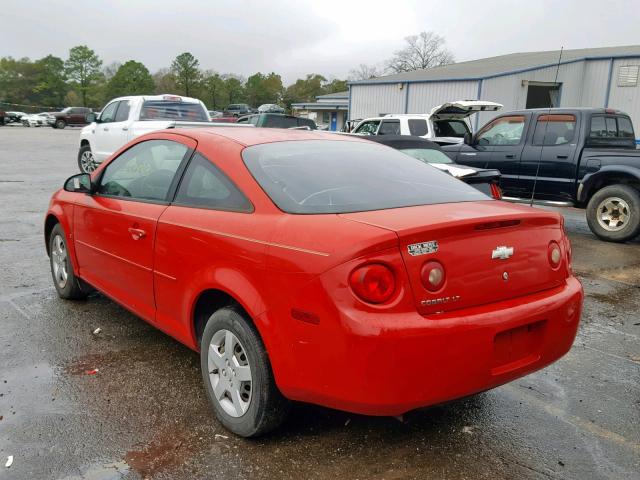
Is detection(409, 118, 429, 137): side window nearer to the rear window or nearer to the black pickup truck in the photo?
the rear window

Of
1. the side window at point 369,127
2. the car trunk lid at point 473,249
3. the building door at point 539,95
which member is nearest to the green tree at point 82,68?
the building door at point 539,95

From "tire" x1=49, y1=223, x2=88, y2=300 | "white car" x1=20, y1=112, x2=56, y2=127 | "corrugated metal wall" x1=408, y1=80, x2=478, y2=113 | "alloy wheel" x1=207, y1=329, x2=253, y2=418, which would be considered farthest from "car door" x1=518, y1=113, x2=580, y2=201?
"white car" x1=20, y1=112, x2=56, y2=127

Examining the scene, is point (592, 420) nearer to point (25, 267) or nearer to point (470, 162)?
point (25, 267)

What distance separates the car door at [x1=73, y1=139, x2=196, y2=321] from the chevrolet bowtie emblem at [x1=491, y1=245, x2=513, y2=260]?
1.93 m

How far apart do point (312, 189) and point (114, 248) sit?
1709 millimetres

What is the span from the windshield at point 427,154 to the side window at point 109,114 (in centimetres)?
741

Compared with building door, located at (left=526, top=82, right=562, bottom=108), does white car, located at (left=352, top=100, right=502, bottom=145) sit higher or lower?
lower

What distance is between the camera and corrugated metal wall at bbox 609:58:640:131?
2539cm

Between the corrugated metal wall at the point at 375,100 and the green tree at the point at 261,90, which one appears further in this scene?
the green tree at the point at 261,90

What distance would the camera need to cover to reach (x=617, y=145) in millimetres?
8906

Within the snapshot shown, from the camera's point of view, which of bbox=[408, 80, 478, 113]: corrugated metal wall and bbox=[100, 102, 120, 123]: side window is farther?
bbox=[408, 80, 478, 113]: corrugated metal wall

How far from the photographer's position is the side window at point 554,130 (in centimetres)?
878

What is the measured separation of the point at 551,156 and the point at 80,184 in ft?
23.5

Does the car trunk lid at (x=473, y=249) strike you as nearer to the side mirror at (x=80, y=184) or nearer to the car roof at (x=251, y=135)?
the car roof at (x=251, y=135)
